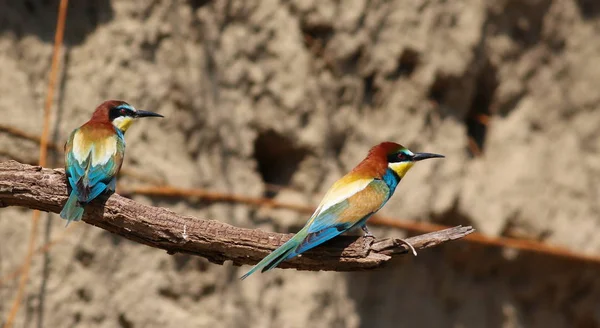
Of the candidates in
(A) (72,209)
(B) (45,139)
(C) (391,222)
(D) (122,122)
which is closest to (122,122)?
(D) (122,122)

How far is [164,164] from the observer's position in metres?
3.32

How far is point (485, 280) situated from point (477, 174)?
1.47 feet

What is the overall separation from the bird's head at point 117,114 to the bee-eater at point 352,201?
24.2 inches

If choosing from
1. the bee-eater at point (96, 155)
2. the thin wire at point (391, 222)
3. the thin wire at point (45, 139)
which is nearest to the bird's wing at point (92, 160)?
the bee-eater at point (96, 155)

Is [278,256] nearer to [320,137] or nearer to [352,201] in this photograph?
[352,201]

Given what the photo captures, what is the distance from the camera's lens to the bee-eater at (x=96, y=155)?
88.3 inches

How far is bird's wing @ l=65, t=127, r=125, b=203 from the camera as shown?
226 centimetres

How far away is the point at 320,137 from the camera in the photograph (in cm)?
368

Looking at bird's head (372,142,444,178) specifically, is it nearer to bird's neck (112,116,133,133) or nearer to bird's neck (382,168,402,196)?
bird's neck (382,168,402,196)

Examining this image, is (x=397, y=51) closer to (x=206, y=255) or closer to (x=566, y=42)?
(x=566, y=42)

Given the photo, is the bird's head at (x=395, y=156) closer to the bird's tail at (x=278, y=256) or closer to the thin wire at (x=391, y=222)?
the bird's tail at (x=278, y=256)

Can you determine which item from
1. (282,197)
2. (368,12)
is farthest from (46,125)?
(368,12)

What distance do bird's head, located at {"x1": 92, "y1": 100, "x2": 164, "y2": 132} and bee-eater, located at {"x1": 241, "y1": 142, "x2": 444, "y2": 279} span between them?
24.2 inches

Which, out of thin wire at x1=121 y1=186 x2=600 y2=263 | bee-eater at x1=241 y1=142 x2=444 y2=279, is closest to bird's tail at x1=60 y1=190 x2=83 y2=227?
bee-eater at x1=241 y1=142 x2=444 y2=279
